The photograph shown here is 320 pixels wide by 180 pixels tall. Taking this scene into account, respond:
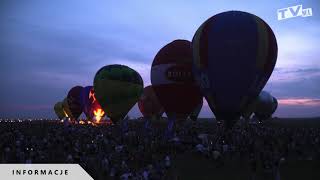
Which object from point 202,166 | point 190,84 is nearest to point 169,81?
point 190,84

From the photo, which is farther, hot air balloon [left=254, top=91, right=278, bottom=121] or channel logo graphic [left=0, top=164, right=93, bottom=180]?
hot air balloon [left=254, top=91, right=278, bottom=121]

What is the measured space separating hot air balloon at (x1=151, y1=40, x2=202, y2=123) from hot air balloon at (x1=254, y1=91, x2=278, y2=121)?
3076 cm

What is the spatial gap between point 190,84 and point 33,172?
14.3 metres

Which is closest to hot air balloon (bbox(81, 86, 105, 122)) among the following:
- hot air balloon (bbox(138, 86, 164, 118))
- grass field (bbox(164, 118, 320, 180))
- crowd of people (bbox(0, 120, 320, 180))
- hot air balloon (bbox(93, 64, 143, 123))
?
hot air balloon (bbox(138, 86, 164, 118))

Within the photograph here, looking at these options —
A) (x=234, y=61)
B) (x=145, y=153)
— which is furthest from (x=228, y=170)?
(x=234, y=61)

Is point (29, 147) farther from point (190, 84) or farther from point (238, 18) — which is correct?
point (238, 18)

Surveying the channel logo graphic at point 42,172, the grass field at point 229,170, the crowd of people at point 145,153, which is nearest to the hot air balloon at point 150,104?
the crowd of people at point 145,153

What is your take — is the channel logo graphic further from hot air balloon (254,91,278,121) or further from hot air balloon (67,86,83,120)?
hot air balloon (67,86,83,120)

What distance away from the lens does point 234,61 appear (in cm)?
1859

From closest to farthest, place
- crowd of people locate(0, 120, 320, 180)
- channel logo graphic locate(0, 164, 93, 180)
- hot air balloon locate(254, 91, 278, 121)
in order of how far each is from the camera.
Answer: channel logo graphic locate(0, 164, 93, 180) → crowd of people locate(0, 120, 320, 180) → hot air balloon locate(254, 91, 278, 121)

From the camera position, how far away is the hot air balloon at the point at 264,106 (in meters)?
52.5

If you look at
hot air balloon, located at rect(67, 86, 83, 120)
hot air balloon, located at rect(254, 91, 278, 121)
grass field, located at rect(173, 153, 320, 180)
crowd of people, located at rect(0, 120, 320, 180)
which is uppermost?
hot air balloon, located at rect(67, 86, 83, 120)

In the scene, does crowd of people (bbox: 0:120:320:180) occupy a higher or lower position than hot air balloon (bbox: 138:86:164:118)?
lower

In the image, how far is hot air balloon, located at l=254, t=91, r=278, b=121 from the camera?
172 ft
